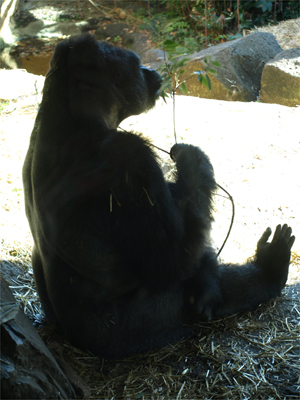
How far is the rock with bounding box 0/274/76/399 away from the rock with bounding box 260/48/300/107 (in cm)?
549

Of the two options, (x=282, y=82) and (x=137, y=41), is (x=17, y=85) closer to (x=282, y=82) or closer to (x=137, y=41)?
(x=137, y=41)

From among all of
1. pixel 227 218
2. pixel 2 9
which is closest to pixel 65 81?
pixel 227 218

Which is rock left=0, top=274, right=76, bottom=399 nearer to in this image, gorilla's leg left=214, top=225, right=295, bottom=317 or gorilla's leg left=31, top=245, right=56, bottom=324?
gorilla's leg left=31, top=245, right=56, bottom=324

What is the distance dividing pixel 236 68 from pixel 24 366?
5.95 metres

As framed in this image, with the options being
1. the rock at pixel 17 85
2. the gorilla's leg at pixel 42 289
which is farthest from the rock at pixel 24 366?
the rock at pixel 17 85

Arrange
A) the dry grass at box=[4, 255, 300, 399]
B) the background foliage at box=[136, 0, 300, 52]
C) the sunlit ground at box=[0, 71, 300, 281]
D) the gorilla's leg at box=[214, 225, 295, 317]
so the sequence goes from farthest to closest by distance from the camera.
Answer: the background foliage at box=[136, 0, 300, 52] < the sunlit ground at box=[0, 71, 300, 281] < the gorilla's leg at box=[214, 225, 295, 317] < the dry grass at box=[4, 255, 300, 399]

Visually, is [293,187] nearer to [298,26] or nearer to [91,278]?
[91,278]

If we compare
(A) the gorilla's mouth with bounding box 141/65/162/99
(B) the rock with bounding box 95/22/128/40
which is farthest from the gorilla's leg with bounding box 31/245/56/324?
(B) the rock with bounding box 95/22/128/40

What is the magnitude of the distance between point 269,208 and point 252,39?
4555 millimetres

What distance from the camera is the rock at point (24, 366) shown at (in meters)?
1.43

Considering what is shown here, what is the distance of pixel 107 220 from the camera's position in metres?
1.92

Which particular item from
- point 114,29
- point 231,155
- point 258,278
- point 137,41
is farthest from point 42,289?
point 137,41

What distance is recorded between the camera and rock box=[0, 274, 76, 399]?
1.43m

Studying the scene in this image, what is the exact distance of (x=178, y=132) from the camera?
4641 mm
